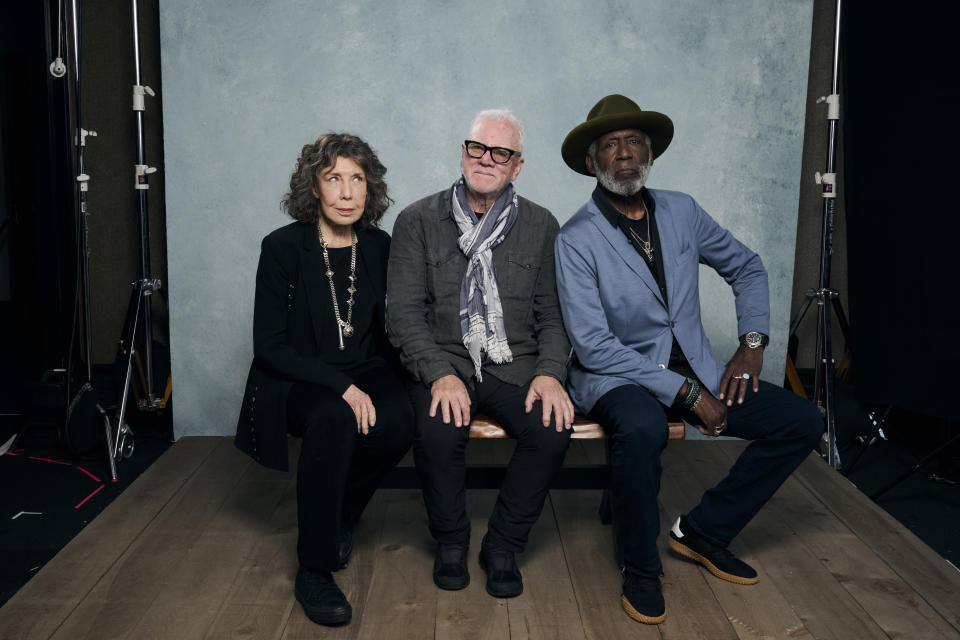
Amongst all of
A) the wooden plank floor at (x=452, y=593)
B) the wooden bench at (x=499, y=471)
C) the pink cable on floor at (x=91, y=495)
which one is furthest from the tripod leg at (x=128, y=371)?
the wooden bench at (x=499, y=471)

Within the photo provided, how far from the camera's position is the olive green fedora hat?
2.50 metres

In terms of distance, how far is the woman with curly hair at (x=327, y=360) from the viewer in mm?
2148

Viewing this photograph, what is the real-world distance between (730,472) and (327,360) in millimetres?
1228

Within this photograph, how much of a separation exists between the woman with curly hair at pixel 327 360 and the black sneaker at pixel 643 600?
0.73 metres

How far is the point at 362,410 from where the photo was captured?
87.8 inches

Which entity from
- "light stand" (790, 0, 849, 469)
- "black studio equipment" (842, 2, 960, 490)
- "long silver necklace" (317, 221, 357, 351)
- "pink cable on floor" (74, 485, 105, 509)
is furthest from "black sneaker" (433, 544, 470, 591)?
"light stand" (790, 0, 849, 469)

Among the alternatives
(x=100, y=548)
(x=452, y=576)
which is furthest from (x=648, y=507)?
(x=100, y=548)

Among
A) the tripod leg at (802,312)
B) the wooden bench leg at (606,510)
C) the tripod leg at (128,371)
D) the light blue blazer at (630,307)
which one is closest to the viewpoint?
the light blue blazer at (630,307)

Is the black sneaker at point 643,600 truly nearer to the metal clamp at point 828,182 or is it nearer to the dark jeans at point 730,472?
the dark jeans at point 730,472

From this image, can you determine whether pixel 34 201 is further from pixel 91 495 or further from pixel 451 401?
pixel 451 401

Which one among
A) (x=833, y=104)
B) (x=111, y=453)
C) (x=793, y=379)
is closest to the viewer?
(x=111, y=453)

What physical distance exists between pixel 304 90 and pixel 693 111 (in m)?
1.58

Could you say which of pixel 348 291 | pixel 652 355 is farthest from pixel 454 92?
pixel 652 355

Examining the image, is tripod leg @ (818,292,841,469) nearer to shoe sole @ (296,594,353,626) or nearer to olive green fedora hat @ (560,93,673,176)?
olive green fedora hat @ (560,93,673,176)
